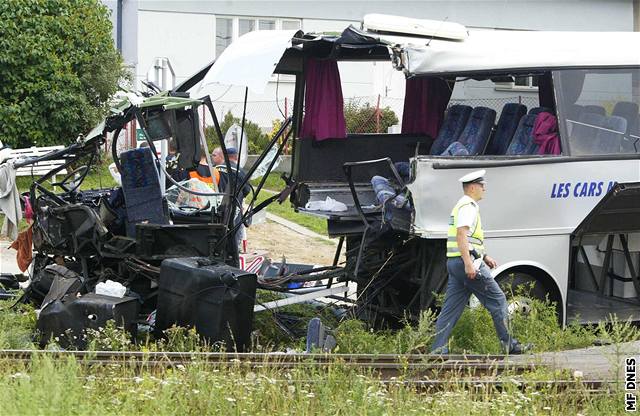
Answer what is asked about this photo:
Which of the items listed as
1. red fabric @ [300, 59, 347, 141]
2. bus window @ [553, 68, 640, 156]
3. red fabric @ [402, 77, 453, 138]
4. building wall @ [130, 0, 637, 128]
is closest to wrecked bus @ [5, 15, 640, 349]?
bus window @ [553, 68, 640, 156]

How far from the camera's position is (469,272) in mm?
9328

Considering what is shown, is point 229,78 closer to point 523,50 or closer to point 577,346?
point 523,50

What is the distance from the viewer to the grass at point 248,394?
6.84m

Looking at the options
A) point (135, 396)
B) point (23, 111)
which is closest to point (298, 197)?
point (135, 396)

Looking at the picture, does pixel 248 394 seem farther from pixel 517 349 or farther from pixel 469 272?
pixel 517 349

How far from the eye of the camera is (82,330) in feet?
32.3

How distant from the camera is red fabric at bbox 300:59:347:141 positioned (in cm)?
1241

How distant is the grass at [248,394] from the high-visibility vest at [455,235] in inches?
73.4

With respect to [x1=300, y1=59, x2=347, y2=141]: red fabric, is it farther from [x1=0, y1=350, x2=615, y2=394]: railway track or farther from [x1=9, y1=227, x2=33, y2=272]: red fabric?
[x1=0, y1=350, x2=615, y2=394]: railway track

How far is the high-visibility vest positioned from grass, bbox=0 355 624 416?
73.4 inches

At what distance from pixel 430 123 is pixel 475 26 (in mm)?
16218

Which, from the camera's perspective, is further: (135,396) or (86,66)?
(86,66)

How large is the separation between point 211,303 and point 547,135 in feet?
12.7
